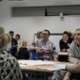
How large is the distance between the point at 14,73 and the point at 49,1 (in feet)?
25.2

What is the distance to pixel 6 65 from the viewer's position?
7.34 ft

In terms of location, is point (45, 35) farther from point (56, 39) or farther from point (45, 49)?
point (56, 39)

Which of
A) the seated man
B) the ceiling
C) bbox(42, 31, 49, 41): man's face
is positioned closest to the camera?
the seated man

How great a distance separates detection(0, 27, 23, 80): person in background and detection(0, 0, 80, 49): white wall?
7.16 meters

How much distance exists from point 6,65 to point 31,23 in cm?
778

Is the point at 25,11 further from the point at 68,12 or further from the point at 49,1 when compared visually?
the point at 68,12

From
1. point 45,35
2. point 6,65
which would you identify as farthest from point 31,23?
point 6,65

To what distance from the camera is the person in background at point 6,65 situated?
87.8 inches

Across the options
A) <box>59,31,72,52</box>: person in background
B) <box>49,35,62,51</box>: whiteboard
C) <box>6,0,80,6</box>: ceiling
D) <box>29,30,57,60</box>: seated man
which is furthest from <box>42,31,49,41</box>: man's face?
<box>6,0,80,6</box>: ceiling

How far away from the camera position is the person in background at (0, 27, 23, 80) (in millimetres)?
2230

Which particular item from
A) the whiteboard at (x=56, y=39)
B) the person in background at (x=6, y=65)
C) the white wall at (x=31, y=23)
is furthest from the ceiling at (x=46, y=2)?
the person in background at (x=6, y=65)

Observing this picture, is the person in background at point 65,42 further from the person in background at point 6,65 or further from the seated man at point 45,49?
the person in background at point 6,65

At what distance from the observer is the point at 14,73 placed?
2307mm

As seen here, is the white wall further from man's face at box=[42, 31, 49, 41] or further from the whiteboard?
man's face at box=[42, 31, 49, 41]
